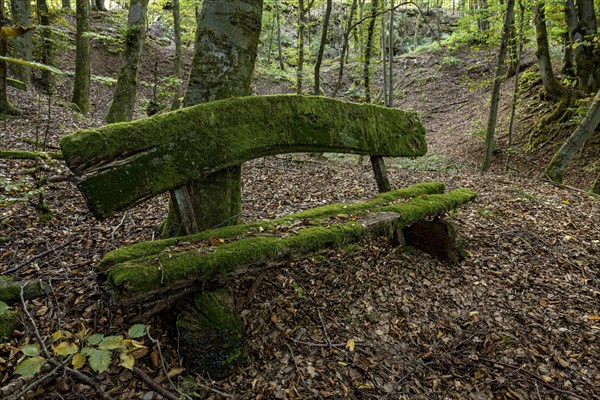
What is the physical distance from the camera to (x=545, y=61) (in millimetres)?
11312

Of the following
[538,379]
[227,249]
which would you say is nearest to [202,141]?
[227,249]

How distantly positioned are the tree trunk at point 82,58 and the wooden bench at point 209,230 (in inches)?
339

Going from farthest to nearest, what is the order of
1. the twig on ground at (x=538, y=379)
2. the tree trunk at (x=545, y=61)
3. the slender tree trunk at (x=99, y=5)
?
the slender tree trunk at (x=99, y=5) < the tree trunk at (x=545, y=61) < the twig on ground at (x=538, y=379)

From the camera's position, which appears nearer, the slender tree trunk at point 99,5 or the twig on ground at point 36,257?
the twig on ground at point 36,257

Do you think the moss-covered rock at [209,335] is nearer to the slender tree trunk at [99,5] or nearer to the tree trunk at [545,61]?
the tree trunk at [545,61]

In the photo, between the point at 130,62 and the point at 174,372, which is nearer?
the point at 174,372

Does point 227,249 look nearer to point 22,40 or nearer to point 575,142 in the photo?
point 575,142

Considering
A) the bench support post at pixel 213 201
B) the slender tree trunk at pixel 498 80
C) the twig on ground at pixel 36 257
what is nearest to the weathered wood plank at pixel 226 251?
the bench support post at pixel 213 201

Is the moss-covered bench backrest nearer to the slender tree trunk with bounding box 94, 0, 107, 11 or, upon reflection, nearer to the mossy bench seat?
the mossy bench seat

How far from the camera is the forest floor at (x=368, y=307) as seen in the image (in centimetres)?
269

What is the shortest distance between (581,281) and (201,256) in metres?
4.66

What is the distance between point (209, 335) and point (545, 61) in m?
13.6

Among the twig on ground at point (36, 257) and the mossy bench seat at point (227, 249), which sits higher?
the mossy bench seat at point (227, 249)

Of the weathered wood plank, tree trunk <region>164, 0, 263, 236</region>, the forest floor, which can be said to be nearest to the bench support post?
tree trunk <region>164, 0, 263, 236</region>
